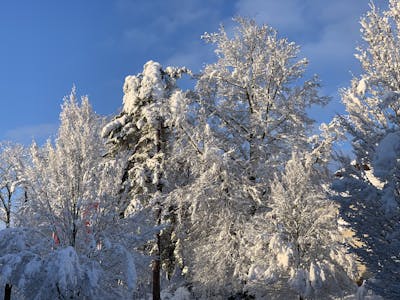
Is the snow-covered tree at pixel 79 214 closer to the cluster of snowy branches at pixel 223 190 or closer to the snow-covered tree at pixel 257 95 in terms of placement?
the cluster of snowy branches at pixel 223 190

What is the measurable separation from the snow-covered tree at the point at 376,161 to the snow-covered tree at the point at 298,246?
455 cm

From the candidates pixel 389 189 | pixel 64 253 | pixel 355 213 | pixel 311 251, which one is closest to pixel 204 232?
pixel 311 251

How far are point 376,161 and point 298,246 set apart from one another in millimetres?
8032

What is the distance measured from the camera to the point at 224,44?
16.2 metres

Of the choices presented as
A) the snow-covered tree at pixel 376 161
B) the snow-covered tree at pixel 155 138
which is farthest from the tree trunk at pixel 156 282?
the snow-covered tree at pixel 376 161

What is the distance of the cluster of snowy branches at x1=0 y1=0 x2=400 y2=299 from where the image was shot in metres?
6.77

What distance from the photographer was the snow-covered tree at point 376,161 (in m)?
4.87

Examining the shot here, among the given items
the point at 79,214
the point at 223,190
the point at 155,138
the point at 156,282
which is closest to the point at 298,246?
the point at 223,190

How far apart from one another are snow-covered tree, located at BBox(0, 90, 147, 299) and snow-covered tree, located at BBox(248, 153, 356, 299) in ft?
14.6

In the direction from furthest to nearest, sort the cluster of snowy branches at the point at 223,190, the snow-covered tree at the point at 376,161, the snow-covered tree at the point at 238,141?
the snow-covered tree at the point at 238,141 → the cluster of snowy branches at the point at 223,190 → the snow-covered tree at the point at 376,161

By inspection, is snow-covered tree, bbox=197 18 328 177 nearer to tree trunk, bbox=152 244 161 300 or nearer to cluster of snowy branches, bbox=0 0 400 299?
cluster of snowy branches, bbox=0 0 400 299

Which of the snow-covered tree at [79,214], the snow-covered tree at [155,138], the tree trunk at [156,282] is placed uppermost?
the snow-covered tree at [155,138]

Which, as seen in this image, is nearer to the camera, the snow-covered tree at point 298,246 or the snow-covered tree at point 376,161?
the snow-covered tree at point 376,161

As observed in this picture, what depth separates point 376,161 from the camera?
464 centimetres
